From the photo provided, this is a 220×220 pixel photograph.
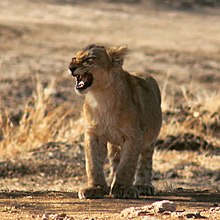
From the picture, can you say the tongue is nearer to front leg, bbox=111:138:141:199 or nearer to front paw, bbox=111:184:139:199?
front leg, bbox=111:138:141:199

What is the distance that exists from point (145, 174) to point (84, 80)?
1326 millimetres

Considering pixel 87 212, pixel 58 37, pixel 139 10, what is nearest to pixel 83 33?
pixel 58 37

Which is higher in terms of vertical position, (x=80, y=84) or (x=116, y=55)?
(x=116, y=55)

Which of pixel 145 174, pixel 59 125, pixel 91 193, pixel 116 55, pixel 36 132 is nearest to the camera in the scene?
pixel 91 193

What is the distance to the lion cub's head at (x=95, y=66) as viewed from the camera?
841cm

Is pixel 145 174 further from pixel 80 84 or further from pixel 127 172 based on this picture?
pixel 80 84

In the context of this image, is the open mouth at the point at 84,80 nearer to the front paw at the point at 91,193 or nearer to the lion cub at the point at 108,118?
the lion cub at the point at 108,118

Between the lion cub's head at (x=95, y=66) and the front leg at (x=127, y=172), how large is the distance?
0.53 m

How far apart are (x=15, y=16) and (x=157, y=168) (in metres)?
18.5

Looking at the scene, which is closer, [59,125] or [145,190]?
[145,190]

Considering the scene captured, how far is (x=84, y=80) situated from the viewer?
8.55m

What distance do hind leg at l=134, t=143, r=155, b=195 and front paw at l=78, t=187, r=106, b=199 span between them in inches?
26.4

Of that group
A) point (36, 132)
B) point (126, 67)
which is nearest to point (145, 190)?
point (36, 132)

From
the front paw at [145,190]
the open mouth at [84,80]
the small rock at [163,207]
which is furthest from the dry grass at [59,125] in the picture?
the small rock at [163,207]
